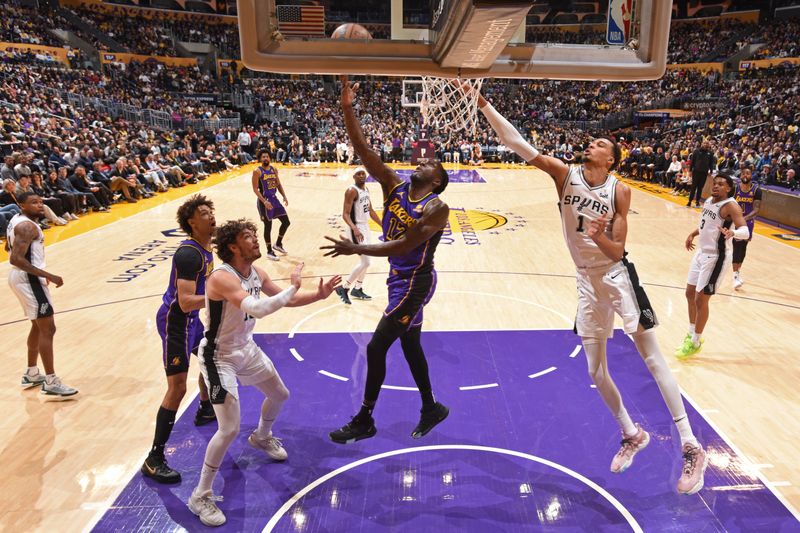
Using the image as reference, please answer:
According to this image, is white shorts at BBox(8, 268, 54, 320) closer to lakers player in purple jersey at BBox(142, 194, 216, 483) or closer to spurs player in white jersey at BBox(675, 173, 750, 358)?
lakers player in purple jersey at BBox(142, 194, 216, 483)

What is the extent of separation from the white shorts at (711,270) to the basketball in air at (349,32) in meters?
4.09

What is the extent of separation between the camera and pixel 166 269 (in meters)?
9.36

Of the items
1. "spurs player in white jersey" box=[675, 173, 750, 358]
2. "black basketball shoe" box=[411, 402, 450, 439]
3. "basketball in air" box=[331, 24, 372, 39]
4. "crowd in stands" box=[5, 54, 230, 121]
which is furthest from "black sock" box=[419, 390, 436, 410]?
"crowd in stands" box=[5, 54, 230, 121]

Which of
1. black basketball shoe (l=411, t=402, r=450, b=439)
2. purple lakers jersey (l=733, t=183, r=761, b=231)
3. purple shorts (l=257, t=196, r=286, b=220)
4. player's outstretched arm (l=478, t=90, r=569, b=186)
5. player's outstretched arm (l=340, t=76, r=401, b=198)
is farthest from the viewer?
purple shorts (l=257, t=196, r=286, b=220)

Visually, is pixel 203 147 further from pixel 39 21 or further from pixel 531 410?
pixel 531 410

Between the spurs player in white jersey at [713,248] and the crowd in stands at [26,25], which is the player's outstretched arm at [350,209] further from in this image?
the crowd in stands at [26,25]

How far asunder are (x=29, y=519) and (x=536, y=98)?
98.4 feet

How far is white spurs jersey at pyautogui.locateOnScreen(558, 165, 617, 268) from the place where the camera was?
12.0ft

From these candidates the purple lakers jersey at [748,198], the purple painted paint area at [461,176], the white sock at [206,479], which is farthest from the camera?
the purple painted paint area at [461,176]

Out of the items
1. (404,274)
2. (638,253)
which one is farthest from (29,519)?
(638,253)

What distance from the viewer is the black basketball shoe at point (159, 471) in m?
3.84

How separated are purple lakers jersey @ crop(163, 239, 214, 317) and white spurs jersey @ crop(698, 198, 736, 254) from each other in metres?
4.94

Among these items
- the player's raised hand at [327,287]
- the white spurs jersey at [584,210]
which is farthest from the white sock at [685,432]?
the player's raised hand at [327,287]

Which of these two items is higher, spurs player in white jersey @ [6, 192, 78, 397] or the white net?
the white net
